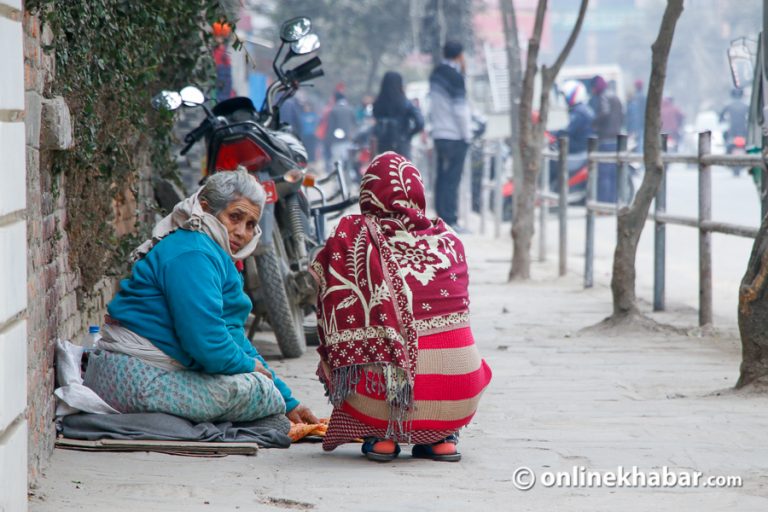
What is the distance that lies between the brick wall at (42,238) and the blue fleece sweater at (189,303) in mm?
313

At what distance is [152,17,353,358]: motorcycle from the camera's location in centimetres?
678

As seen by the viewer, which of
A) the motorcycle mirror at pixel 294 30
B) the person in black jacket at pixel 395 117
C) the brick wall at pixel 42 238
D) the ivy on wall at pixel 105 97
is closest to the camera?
the brick wall at pixel 42 238

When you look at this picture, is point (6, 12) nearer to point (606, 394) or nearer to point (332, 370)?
point (332, 370)

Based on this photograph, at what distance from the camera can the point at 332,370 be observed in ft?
15.3

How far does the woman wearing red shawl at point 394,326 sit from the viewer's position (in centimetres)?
458

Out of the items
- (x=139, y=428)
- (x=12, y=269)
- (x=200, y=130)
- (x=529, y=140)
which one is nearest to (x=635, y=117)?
(x=529, y=140)

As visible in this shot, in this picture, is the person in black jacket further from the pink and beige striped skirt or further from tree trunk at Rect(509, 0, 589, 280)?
the pink and beige striped skirt

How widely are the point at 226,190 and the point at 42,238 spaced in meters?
0.78

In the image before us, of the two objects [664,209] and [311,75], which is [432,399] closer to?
[311,75]

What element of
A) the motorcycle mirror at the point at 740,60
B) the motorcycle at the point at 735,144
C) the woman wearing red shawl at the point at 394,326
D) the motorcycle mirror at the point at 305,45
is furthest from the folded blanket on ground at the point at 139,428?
the motorcycle at the point at 735,144

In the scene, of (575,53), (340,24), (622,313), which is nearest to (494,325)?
(622,313)

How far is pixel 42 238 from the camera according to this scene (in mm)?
4348

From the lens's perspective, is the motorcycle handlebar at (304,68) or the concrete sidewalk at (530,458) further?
the motorcycle handlebar at (304,68)

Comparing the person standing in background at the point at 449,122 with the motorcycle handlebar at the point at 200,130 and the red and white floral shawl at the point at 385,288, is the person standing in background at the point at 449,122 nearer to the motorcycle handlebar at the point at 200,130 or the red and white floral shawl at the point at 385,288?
the motorcycle handlebar at the point at 200,130
